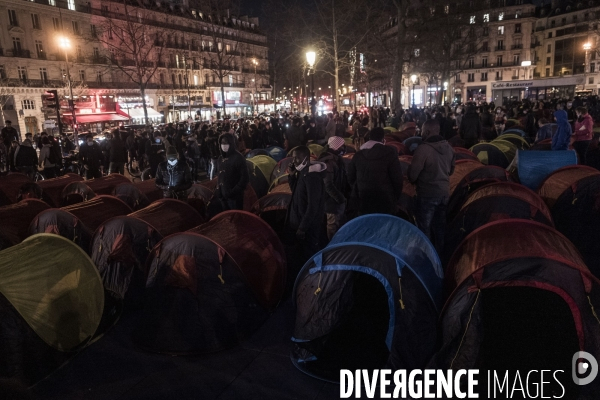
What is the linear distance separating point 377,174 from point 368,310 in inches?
77.1

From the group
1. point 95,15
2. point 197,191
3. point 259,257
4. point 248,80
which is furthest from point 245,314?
point 248,80

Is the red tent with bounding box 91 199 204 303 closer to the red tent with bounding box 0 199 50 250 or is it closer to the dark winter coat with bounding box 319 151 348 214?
the red tent with bounding box 0 199 50 250

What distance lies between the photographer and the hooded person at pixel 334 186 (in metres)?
6.11

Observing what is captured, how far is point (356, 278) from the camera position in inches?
198

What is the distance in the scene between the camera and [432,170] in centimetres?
606

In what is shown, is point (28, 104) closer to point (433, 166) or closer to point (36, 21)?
point (36, 21)

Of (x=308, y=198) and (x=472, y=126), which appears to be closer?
(x=308, y=198)

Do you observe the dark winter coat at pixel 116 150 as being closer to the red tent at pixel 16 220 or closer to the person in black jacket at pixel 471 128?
the red tent at pixel 16 220

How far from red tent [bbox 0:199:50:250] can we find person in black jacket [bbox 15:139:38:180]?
20.8ft

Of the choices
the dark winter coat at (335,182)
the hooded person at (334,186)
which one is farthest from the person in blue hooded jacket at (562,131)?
the dark winter coat at (335,182)

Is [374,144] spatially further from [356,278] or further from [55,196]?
[55,196]

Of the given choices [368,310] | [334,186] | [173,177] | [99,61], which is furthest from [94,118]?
[368,310]

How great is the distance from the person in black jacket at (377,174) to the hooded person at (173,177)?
132 inches

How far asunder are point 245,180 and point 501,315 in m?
4.54
